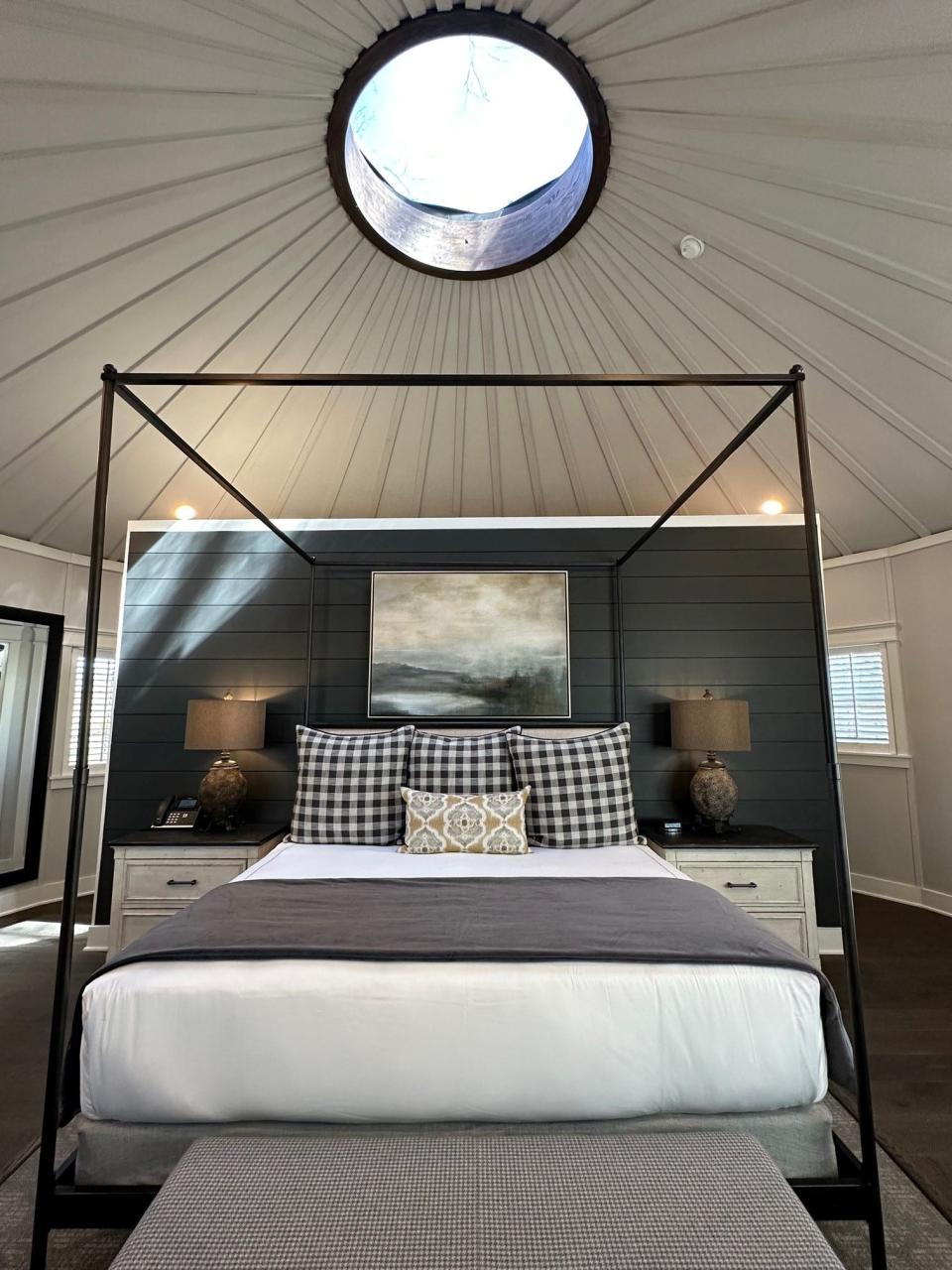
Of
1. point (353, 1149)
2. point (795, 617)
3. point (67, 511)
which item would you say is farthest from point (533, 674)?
point (67, 511)

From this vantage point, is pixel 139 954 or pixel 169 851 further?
pixel 169 851

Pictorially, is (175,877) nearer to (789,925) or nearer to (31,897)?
(31,897)

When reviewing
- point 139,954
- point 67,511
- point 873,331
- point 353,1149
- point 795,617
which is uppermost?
point 873,331

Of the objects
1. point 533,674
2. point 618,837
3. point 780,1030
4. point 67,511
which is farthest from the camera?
point 67,511

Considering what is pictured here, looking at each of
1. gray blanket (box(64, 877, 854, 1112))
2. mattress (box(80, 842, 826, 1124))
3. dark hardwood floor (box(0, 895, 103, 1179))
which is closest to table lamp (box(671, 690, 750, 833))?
gray blanket (box(64, 877, 854, 1112))

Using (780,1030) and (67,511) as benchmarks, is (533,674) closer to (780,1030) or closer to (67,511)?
(780,1030)

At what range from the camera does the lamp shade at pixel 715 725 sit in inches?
131

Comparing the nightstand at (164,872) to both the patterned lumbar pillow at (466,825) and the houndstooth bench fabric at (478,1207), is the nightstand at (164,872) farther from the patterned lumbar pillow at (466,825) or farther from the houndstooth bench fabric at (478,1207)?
the houndstooth bench fabric at (478,1207)

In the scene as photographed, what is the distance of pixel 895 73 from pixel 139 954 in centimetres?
316

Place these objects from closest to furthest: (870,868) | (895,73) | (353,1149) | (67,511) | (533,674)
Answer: (353,1149) → (895,73) → (533,674) → (67,511) → (870,868)

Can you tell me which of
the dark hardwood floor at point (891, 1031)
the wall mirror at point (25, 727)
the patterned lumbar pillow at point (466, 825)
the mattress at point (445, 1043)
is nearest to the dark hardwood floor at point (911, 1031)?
the dark hardwood floor at point (891, 1031)

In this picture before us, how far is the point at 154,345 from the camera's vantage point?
3.01m

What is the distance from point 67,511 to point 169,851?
2346mm

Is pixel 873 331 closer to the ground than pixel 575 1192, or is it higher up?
higher up
